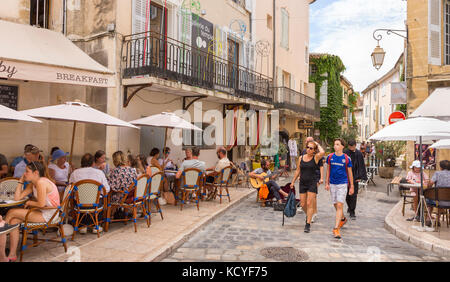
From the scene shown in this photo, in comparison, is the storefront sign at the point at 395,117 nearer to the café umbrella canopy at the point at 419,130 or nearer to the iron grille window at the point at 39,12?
the café umbrella canopy at the point at 419,130

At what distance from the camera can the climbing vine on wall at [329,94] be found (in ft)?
88.4

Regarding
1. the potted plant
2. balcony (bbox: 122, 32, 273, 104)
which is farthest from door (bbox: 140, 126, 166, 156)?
the potted plant

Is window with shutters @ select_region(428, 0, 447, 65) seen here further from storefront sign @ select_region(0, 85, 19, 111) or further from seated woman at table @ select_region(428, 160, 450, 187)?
storefront sign @ select_region(0, 85, 19, 111)

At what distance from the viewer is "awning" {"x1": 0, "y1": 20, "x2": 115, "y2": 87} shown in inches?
215

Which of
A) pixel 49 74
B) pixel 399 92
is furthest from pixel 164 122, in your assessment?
pixel 399 92

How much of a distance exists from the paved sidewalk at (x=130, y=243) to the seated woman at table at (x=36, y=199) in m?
0.50

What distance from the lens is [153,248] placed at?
489 centimetres

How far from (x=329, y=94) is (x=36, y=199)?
85.4ft

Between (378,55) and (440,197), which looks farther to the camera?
(378,55)

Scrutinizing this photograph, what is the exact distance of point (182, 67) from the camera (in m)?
9.70

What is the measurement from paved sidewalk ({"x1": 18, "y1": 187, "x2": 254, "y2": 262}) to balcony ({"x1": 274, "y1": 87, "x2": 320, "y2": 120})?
12.6 m

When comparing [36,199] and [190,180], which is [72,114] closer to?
[36,199]

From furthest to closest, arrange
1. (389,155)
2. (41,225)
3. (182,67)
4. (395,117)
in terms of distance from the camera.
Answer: (389,155)
(395,117)
(182,67)
(41,225)
